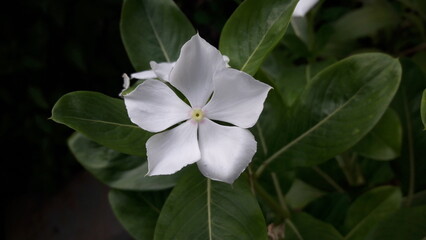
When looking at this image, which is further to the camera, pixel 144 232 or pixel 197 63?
pixel 144 232

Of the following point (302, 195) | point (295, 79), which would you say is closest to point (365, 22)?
point (295, 79)

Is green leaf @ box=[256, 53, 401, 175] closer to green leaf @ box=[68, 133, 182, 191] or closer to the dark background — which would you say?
green leaf @ box=[68, 133, 182, 191]

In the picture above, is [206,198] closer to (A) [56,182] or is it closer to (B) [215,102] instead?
(B) [215,102]

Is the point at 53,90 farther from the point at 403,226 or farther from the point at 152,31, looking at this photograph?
the point at 403,226

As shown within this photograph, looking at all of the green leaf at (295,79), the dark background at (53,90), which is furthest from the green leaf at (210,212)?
the dark background at (53,90)

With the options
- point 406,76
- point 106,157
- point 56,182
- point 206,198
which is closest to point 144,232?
point 106,157

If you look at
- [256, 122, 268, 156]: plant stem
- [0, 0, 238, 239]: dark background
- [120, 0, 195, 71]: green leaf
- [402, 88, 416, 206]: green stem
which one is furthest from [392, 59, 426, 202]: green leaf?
[0, 0, 238, 239]: dark background

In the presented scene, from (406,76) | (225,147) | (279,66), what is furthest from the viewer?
(279,66)
